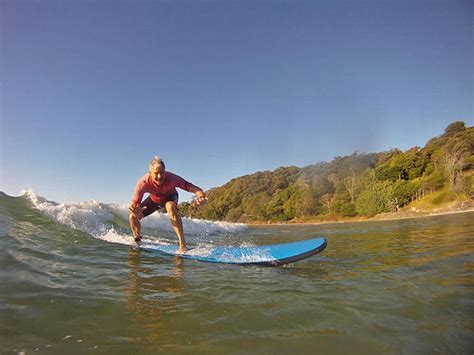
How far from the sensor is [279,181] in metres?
74.1

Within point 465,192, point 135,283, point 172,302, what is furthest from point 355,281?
point 465,192

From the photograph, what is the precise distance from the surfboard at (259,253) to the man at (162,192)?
1.32 ft

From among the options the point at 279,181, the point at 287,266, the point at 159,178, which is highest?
the point at 279,181

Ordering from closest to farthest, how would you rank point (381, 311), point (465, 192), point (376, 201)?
point (381, 311)
point (465, 192)
point (376, 201)

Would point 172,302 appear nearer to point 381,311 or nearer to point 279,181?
point 381,311

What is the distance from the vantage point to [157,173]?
5.54 meters

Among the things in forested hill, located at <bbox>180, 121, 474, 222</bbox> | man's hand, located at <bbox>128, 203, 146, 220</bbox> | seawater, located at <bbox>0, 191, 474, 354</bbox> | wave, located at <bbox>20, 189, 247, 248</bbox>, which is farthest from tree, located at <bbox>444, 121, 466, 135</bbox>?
man's hand, located at <bbox>128, 203, 146, 220</bbox>

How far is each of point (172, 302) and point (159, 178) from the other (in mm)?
3205

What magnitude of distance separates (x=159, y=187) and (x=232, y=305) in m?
3.67

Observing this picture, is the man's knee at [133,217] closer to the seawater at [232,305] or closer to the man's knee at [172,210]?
the man's knee at [172,210]

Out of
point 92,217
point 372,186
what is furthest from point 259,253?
point 372,186

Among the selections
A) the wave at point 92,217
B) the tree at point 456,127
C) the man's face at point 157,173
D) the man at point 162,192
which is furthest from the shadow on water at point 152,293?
the tree at point 456,127

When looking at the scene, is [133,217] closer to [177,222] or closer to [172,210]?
[172,210]

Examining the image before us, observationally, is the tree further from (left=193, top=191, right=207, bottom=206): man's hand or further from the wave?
(left=193, top=191, right=207, bottom=206): man's hand
